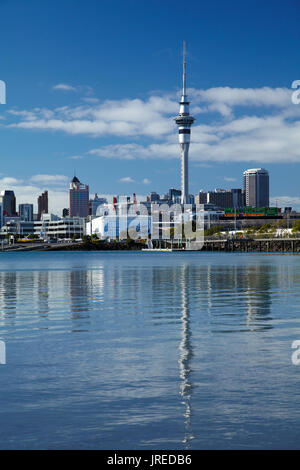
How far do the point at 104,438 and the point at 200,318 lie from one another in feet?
52.5

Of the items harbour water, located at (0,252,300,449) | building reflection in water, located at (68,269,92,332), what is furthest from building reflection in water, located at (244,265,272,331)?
building reflection in water, located at (68,269,92,332)

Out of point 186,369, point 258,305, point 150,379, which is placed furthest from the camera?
point 258,305

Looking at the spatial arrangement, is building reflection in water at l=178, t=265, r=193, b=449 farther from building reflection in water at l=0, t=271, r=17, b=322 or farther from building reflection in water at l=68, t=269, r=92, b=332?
building reflection in water at l=0, t=271, r=17, b=322

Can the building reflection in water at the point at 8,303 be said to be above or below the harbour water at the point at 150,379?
below

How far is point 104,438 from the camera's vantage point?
420 inches

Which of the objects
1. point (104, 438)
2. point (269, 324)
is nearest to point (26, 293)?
point (269, 324)

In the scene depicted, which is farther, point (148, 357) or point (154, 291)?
point (154, 291)

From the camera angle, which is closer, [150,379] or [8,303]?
[150,379]

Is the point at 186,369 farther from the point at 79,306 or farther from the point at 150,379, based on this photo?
the point at 79,306

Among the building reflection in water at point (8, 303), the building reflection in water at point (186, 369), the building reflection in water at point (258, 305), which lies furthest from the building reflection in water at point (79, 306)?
the building reflection in water at point (258, 305)

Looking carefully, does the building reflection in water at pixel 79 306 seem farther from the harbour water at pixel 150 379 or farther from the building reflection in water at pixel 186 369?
the building reflection in water at pixel 186 369

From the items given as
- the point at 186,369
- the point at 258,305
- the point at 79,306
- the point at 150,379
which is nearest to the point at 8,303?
the point at 79,306

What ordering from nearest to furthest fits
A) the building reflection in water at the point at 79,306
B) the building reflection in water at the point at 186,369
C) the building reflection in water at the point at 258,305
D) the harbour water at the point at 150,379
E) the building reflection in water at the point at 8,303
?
the harbour water at the point at 150,379
the building reflection in water at the point at 186,369
the building reflection in water at the point at 258,305
the building reflection in water at the point at 79,306
the building reflection in water at the point at 8,303
